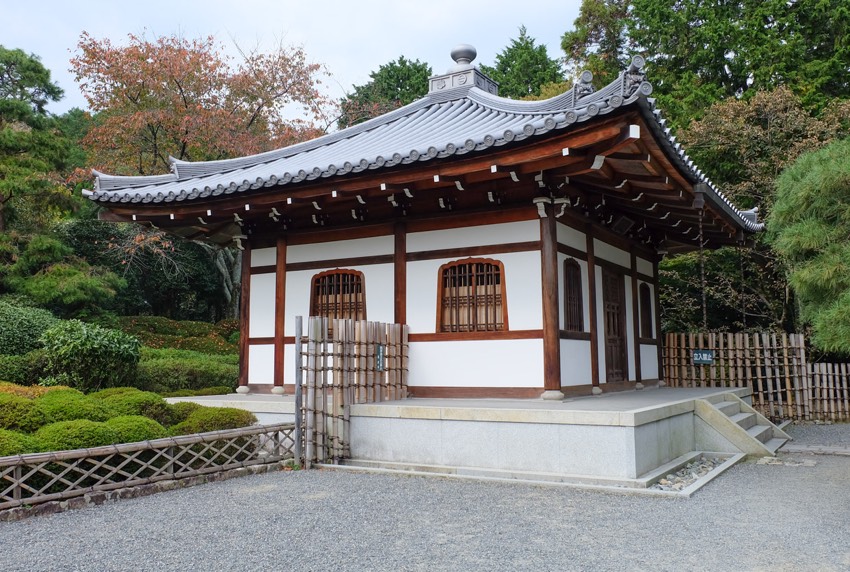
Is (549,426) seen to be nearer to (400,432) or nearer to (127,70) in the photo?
(400,432)

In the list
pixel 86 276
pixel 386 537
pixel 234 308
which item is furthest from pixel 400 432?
pixel 234 308

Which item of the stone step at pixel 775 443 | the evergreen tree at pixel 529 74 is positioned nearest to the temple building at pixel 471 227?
the stone step at pixel 775 443

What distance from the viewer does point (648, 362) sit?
12.2 m

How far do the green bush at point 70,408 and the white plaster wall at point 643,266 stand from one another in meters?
8.83

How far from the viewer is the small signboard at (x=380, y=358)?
329 inches

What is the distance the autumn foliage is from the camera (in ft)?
60.9

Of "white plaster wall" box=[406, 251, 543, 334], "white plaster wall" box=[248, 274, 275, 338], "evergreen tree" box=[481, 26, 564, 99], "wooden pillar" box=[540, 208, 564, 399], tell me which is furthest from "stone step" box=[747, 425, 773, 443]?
"evergreen tree" box=[481, 26, 564, 99]

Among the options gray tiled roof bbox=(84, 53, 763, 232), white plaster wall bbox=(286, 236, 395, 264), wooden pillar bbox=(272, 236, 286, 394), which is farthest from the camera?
wooden pillar bbox=(272, 236, 286, 394)

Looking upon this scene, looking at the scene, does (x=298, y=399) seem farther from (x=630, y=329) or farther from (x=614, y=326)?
(x=630, y=329)

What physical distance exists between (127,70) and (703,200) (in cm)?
1594

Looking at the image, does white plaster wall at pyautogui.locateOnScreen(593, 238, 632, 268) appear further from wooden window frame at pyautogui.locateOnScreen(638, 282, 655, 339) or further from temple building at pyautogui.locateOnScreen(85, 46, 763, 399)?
wooden window frame at pyautogui.locateOnScreen(638, 282, 655, 339)

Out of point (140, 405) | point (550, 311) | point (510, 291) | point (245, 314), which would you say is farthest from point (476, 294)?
point (140, 405)

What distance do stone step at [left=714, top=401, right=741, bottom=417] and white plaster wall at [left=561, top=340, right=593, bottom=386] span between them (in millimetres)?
1887

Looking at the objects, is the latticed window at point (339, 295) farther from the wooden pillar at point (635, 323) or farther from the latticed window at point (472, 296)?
the wooden pillar at point (635, 323)
